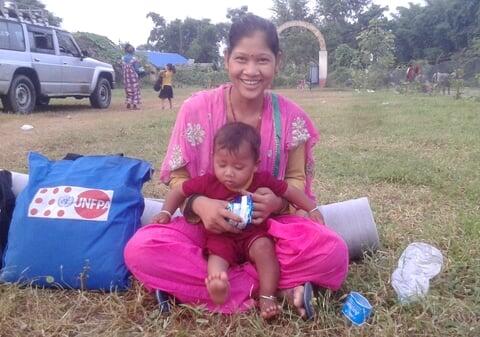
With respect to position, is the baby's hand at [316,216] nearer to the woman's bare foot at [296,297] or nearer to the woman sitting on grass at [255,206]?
the woman sitting on grass at [255,206]

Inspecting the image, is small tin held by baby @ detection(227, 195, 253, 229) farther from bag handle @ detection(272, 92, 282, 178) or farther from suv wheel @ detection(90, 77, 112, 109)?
suv wheel @ detection(90, 77, 112, 109)

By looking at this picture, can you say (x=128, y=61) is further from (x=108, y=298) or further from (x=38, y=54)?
→ (x=108, y=298)

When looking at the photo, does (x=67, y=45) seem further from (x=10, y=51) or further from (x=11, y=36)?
(x=10, y=51)

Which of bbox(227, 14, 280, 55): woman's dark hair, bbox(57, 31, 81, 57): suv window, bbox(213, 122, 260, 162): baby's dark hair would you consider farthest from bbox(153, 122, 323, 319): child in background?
bbox(57, 31, 81, 57): suv window

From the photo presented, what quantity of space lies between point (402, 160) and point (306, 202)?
110 inches

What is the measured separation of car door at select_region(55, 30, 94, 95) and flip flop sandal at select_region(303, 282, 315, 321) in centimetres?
931

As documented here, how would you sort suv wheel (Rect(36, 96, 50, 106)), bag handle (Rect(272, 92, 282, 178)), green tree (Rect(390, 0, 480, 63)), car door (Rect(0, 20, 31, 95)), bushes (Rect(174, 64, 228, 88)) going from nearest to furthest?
Answer: 1. bag handle (Rect(272, 92, 282, 178))
2. car door (Rect(0, 20, 31, 95))
3. suv wheel (Rect(36, 96, 50, 106))
4. bushes (Rect(174, 64, 228, 88))
5. green tree (Rect(390, 0, 480, 63))

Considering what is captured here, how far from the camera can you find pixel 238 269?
6.92 ft

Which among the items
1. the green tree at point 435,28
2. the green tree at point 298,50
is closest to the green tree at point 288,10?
the green tree at point 298,50

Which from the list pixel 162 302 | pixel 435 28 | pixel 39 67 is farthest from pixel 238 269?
pixel 435 28

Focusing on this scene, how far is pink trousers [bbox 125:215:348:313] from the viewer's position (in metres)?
2.00

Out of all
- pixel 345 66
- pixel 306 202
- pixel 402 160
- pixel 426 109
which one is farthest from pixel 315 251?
pixel 345 66

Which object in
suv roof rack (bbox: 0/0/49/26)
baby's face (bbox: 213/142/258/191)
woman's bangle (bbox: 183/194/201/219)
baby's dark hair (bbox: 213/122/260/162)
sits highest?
suv roof rack (bbox: 0/0/49/26)

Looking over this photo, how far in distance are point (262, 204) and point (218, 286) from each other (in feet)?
1.21
